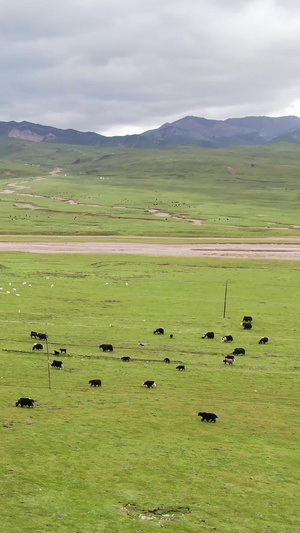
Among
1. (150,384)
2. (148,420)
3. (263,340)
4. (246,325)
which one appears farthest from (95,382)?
(246,325)

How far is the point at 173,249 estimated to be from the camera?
105 m

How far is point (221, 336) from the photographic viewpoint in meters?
46.3

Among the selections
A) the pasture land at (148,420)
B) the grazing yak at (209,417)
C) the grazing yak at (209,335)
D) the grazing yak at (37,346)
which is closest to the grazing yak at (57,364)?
the pasture land at (148,420)

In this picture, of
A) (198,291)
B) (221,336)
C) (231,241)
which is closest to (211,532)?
(221,336)

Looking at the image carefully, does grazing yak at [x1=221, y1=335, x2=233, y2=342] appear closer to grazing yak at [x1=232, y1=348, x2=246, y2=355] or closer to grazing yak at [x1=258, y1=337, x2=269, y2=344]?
grazing yak at [x1=258, y1=337, x2=269, y2=344]

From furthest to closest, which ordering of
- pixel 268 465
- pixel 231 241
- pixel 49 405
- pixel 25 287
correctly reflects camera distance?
pixel 231 241 < pixel 25 287 < pixel 49 405 < pixel 268 465

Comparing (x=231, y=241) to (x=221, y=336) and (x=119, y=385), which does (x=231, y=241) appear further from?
(x=119, y=385)

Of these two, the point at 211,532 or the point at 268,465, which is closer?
the point at 211,532

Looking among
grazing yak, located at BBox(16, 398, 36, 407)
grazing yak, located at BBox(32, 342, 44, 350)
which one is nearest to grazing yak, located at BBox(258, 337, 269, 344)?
grazing yak, located at BBox(32, 342, 44, 350)

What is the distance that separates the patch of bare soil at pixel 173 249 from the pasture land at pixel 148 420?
39.3m

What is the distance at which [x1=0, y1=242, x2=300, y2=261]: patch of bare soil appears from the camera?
9938 cm

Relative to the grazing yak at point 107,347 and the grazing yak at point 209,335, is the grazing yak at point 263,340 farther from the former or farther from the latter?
the grazing yak at point 107,347

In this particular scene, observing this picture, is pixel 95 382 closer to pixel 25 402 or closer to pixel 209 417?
pixel 25 402

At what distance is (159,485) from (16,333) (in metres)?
26.4
